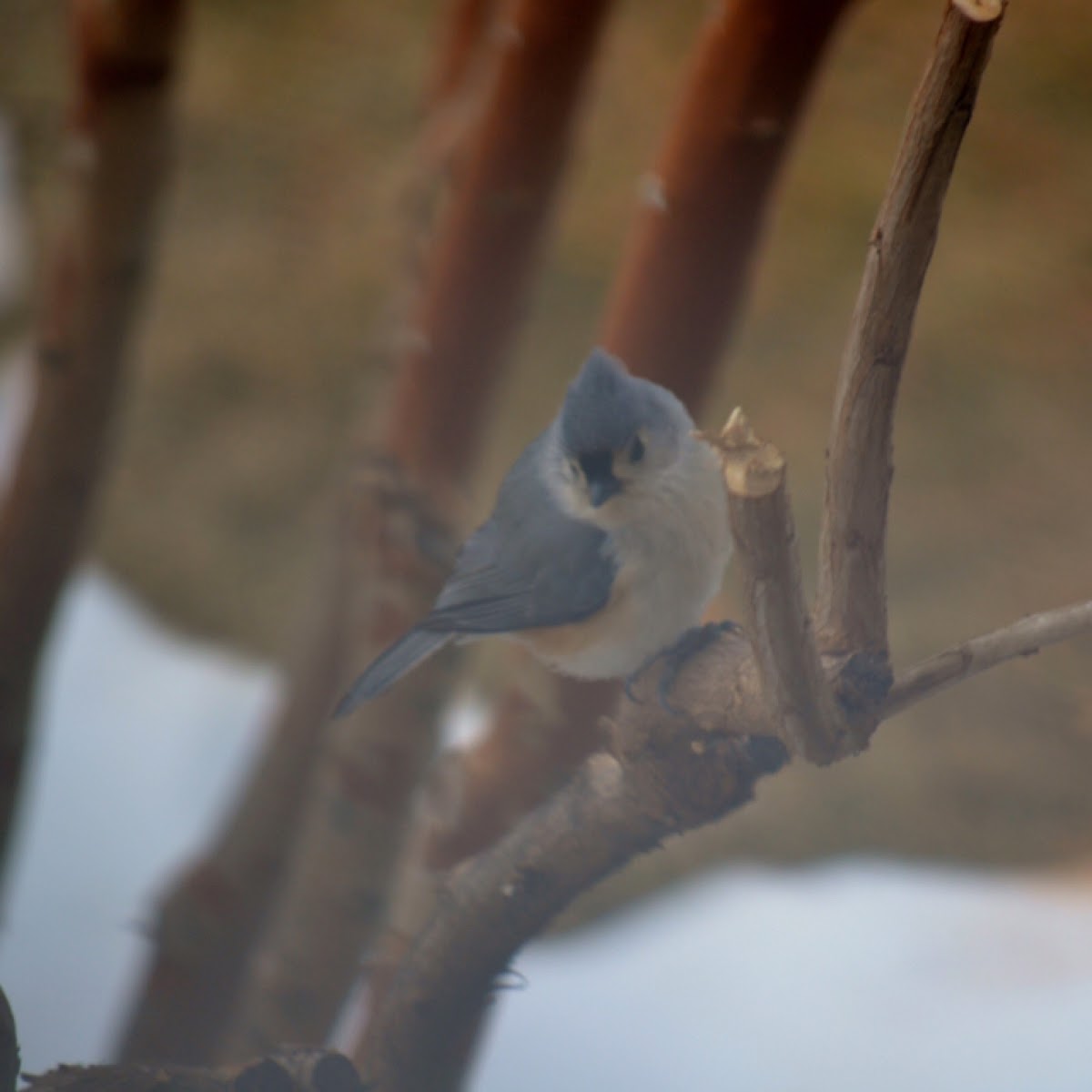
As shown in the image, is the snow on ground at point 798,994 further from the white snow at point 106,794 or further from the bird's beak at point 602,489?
the bird's beak at point 602,489

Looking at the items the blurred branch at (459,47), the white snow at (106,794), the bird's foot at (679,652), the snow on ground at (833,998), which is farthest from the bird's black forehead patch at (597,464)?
the blurred branch at (459,47)

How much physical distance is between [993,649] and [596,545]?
0.78 feet

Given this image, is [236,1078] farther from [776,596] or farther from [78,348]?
[78,348]

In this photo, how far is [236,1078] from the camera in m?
0.68

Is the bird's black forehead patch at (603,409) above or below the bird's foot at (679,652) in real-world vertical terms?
above

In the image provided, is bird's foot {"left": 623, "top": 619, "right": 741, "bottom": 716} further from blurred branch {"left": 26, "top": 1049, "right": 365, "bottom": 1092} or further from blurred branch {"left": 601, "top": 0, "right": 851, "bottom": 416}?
blurred branch {"left": 26, "top": 1049, "right": 365, "bottom": 1092}

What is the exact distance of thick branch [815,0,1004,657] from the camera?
0.50 metres

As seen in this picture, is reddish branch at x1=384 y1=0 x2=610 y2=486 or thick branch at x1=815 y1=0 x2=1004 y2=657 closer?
thick branch at x1=815 y1=0 x2=1004 y2=657

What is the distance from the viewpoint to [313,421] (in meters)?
1.53

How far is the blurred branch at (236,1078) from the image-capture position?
0.66m

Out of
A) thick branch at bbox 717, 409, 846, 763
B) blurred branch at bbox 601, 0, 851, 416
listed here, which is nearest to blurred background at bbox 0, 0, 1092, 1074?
blurred branch at bbox 601, 0, 851, 416

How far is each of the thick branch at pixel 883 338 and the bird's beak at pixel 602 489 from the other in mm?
134

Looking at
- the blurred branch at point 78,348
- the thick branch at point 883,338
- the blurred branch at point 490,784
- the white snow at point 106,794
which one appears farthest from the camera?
the blurred branch at point 78,348

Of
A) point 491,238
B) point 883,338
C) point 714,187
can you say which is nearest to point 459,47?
point 491,238
